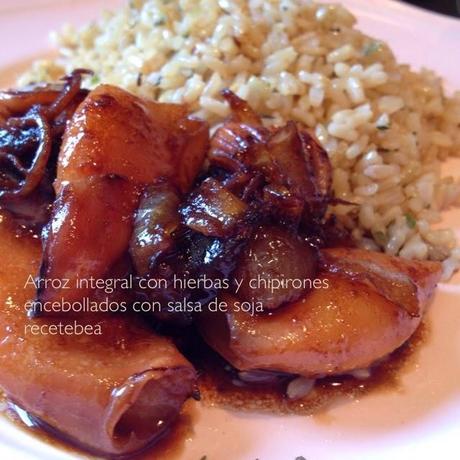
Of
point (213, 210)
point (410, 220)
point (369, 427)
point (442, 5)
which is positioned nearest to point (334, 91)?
point (410, 220)

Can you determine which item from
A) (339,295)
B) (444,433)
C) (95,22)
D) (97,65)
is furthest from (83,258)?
(95,22)

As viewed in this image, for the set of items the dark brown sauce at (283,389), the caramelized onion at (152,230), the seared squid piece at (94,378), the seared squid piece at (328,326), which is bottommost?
the dark brown sauce at (283,389)

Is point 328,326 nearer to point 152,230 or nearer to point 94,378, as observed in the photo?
point 152,230

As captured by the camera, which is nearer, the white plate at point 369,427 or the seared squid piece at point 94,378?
the seared squid piece at point 94,378

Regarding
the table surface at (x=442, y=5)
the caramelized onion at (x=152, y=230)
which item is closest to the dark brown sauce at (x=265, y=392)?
the caramelized onion at (x=152, y=230)

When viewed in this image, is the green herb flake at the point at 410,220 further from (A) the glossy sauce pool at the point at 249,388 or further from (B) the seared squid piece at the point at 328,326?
(A) the glossy sauce pool at the point at 249,388

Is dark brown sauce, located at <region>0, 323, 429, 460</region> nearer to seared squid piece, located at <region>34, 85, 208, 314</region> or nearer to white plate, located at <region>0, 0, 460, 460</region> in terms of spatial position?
white plate, located at <region>0, 0, 460, 460</region>
